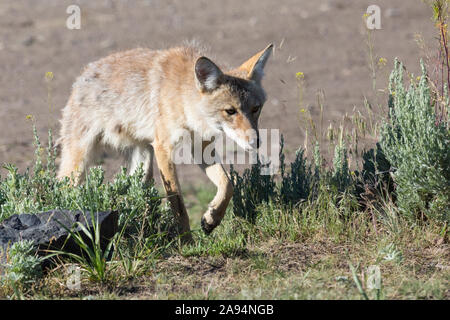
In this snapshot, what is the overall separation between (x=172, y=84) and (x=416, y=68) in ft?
21.7

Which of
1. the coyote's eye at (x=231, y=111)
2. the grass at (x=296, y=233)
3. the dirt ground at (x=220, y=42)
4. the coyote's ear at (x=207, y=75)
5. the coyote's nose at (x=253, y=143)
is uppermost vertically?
the dirt ground at (x=220, y=42)

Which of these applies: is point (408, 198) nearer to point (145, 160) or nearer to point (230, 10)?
point (145, 160)

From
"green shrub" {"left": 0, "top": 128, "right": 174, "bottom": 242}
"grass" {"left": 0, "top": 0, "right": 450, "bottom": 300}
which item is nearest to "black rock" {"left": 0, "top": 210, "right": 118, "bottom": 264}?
"grass" {"left": 0, "top": 0, "right": 450, "bottom": 300}

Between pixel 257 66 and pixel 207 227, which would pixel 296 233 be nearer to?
pixel 207 227

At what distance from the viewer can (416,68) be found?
1129 centimetres

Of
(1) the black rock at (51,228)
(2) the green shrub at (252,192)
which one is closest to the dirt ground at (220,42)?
(2) the green shrub at (252,192)

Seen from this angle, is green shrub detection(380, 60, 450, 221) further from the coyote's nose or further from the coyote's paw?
the coyote's paw

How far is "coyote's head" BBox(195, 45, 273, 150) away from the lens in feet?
17.7

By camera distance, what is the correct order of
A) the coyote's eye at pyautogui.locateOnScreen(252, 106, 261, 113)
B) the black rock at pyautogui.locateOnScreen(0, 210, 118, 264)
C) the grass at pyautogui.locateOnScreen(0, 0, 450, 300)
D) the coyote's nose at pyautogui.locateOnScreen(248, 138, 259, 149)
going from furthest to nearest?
the coyote's eye at pyautogui.locateOnScreen(252, 106, 261, 113)
the coyote's nose at pyautogui.locateOnScreen(248, 138, 259, 149)
the black rock at pyautogui.locateOnScreen(0, 210, 118, 264)
the grass at pyautogui.locateOnScreen(0, 0, 450, 300)

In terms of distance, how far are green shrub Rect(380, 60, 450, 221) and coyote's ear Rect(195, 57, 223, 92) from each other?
1418 millimetres

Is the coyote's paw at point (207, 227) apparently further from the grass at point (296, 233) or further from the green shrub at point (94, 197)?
the green shrub at point (94, 197)

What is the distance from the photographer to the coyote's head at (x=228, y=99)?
539 centimetres

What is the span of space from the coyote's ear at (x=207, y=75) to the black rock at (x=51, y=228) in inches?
56.7
